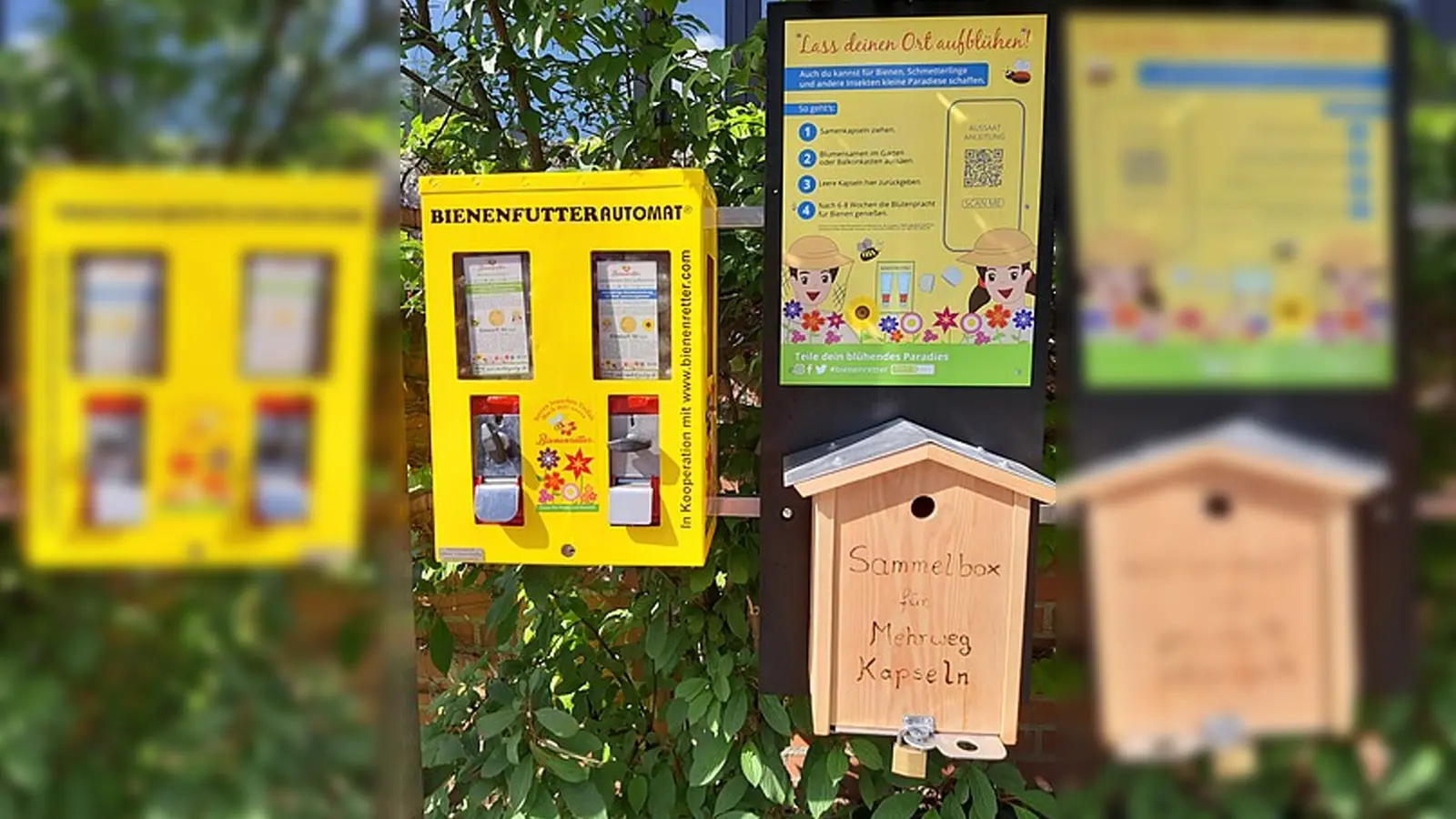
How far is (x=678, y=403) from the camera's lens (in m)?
1.96

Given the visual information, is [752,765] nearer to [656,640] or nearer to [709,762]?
[709,762]

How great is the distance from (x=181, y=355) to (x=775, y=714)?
73.2 inches

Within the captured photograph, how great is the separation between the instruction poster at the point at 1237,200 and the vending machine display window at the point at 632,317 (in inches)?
58.2

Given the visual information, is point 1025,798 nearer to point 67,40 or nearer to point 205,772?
point 205,772

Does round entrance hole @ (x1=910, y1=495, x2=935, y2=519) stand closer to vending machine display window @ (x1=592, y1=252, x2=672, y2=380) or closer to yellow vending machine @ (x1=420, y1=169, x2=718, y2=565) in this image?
yellow vending machine @ (x1=420, y1=169, x2=718, y2=565)

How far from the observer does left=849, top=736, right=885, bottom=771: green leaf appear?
7.40 ft

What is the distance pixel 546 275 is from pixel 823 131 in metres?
0.64

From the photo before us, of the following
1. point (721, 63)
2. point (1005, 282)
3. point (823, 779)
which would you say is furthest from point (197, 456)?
point (823, 779)

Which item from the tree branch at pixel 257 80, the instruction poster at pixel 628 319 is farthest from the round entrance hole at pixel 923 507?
the tree branch at pixel 257 80

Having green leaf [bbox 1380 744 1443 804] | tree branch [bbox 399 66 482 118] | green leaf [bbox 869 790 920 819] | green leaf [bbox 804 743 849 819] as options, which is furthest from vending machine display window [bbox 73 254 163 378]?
tree branch [bbox 399 66 482 118]

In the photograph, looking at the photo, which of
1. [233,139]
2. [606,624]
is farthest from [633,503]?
[233,139]

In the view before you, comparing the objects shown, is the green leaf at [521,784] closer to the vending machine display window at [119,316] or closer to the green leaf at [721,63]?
the green leaf at [721,63]

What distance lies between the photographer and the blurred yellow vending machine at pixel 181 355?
1.94ft

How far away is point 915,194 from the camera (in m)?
1.94
